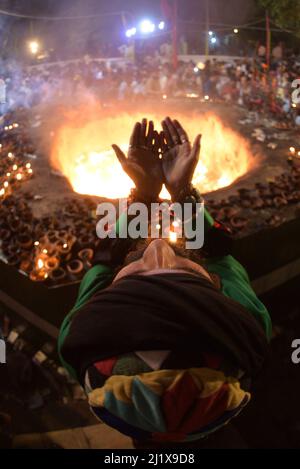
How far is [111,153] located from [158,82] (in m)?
6.78

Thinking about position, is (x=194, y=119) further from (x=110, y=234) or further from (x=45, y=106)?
(x=110, y=234)

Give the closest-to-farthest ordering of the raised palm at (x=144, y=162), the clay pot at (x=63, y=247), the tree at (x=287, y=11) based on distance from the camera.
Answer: the raised palm at (x=144, y=162) → the clay pot at (x=63, y=247) → the tree at (x=287, y=11)

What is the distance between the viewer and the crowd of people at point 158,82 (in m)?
14.0

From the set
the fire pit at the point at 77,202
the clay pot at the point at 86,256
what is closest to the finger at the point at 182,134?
the fire pit at the point at 77,202

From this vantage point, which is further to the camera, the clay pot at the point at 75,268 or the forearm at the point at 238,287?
the clay pot at the point at 75,268

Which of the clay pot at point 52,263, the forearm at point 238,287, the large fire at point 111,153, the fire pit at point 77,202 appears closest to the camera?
the forearm at point 238,287

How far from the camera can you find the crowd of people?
1398 centimetres

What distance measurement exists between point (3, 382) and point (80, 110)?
8838mm

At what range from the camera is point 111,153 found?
12.1m

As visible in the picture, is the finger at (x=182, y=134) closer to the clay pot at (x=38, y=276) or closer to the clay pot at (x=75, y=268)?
the clay pot at (x=75, y=268)

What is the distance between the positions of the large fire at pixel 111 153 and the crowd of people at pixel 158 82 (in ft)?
6.86

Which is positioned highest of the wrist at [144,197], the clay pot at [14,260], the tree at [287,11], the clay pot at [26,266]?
the tree at [287,11]

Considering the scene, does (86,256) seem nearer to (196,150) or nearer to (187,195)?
(187,195)

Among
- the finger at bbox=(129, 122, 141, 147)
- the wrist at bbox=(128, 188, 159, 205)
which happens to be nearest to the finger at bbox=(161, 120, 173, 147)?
the finger at bbox=(129, 122, 141, 147)
